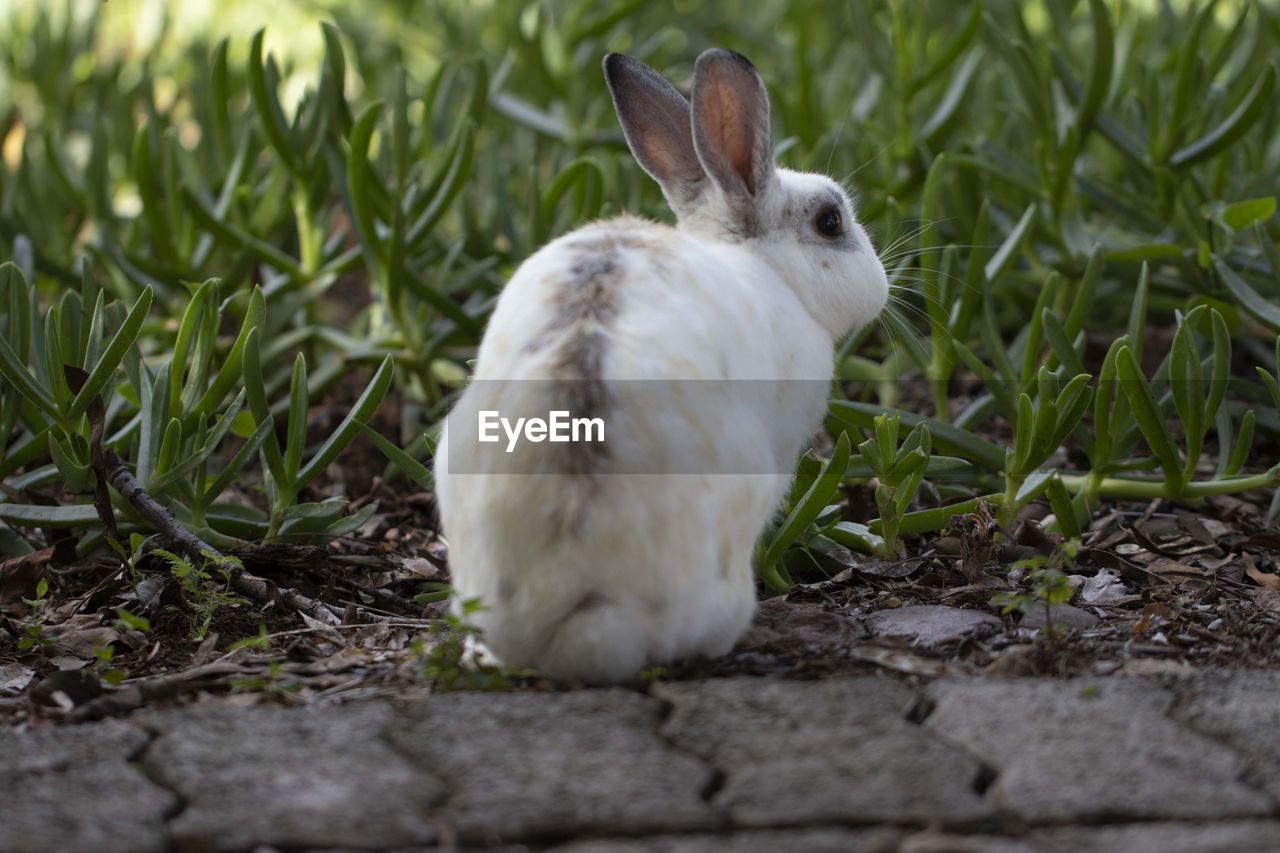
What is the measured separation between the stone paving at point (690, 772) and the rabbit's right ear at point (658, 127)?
1260 mm

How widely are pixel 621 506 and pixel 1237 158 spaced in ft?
12.3

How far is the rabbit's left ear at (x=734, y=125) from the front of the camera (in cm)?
312

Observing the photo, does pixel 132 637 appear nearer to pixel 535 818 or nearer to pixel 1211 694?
pixel 535 818

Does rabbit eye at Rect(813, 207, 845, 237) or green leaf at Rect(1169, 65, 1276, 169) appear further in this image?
green leaf at Rect(1169, 65, 1276, 169)

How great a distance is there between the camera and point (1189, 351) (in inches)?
138

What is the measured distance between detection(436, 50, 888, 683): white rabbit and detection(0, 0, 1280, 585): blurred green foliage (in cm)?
49

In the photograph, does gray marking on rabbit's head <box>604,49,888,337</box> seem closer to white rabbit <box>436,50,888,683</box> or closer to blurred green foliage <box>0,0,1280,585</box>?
white rabbit <box>436,50,888,683</box>

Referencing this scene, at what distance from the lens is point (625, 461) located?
245 centimetres

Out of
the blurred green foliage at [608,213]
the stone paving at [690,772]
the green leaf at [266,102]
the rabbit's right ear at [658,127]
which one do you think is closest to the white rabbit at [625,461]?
the stone paving at [690,772]

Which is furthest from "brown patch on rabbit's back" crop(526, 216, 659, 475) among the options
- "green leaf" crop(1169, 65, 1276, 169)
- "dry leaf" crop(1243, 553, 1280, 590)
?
"green leaf" crop(1169, 65, 1276, 169)

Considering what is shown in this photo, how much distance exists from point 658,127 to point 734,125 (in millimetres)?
229

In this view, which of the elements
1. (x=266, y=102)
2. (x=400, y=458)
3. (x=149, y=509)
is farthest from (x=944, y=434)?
(x=266, y=102)

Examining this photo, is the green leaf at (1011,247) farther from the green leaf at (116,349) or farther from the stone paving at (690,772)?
the green leaf at (116,349)

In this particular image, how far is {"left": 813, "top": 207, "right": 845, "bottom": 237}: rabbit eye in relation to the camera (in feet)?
10.6
